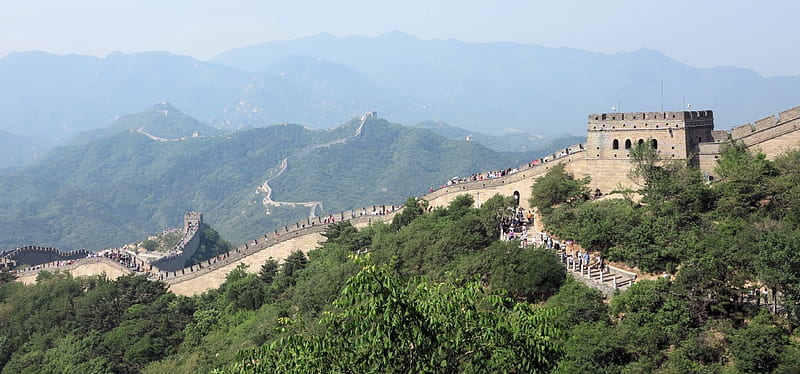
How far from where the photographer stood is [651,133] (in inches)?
1235

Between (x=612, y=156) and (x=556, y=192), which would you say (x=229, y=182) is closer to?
(x=556, y=192)

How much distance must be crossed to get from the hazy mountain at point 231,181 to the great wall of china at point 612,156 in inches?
2999

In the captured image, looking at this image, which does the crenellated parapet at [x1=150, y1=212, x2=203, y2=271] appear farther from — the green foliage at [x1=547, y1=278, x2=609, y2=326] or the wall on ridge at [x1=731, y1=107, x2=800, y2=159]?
the wall on ridge at [x1=731, y1=107, x2=800, y2=159]

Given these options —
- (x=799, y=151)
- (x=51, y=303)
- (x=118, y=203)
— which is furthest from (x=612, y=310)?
(x=118, y=203)

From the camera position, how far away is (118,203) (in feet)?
557

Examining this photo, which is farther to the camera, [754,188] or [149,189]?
[149,189]

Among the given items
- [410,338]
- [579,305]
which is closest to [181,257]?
[579,305]

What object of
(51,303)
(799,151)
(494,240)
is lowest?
(51,303)

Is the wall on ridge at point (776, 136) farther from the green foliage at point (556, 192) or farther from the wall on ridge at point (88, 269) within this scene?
the wall on ridge at point (88, 269)

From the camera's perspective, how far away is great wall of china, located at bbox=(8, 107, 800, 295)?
95.5 ft

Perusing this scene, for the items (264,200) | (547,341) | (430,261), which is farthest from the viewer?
(264,200)

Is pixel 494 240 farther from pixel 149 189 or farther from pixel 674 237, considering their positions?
pixel 149 189

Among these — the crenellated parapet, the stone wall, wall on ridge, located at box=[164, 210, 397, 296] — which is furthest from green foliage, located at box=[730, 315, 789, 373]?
the stone wall

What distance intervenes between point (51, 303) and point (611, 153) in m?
30.9
